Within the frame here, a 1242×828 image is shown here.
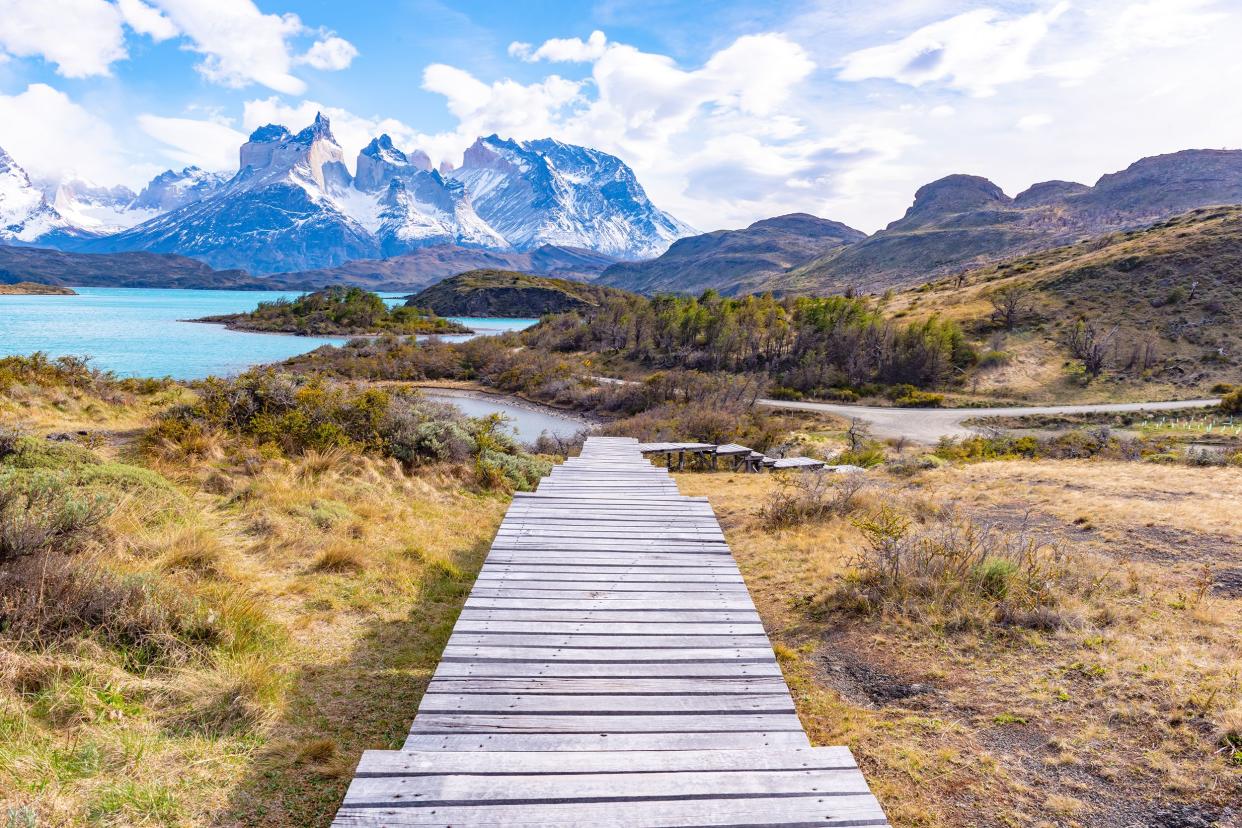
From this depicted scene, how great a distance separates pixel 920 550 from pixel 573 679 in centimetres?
523

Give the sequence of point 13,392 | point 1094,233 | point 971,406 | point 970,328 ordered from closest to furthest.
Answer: point 13,392 < point 971,406 < point 970,328 < point 1094,233

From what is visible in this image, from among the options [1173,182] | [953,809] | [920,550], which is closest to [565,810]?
[953,809]

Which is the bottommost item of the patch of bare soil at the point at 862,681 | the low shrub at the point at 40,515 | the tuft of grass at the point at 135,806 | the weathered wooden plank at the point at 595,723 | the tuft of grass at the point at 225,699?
the patch of bare soil at the point at 862,681

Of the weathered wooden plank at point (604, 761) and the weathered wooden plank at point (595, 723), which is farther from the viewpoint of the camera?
the weathered wooden plank at point (595, 723)

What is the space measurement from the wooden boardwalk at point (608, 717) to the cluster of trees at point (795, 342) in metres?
40.5

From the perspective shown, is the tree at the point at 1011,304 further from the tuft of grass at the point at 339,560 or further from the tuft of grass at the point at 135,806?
the tuft of grass at the point at 135,806

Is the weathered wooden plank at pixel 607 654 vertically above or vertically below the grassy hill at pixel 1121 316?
below

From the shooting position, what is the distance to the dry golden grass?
3912 mm

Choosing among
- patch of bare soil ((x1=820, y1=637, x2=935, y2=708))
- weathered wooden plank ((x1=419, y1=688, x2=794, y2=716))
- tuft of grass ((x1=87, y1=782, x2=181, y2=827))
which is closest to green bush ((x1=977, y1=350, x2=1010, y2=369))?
patch of bare soil ((x1=820, y1=637, x2=935, y2=708))

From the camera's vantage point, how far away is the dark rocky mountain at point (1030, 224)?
426ft

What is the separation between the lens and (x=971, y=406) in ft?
122

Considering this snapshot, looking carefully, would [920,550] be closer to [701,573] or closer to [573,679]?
[701,573]

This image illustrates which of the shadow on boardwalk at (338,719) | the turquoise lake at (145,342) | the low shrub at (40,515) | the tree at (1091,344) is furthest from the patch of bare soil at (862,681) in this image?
the tree at (1091,344)

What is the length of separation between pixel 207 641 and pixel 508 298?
150m
